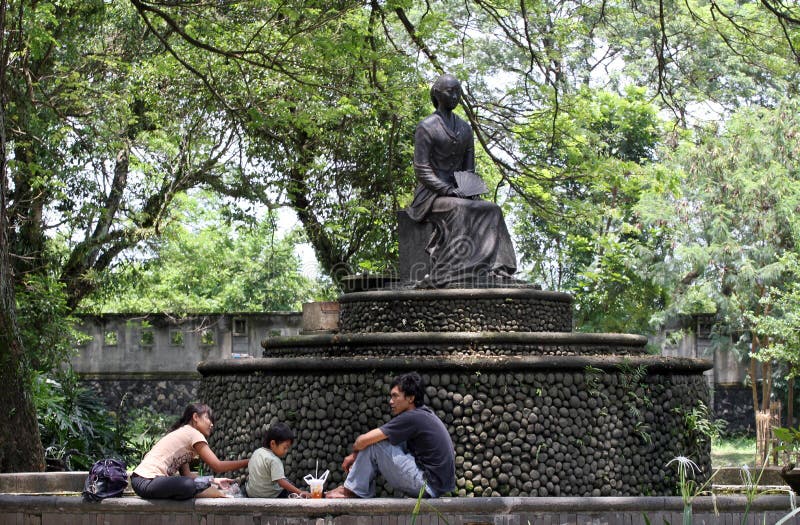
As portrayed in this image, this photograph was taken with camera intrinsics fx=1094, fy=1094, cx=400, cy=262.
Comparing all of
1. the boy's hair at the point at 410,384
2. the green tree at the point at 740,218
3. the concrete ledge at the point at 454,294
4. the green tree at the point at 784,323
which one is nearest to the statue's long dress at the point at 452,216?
the concrete ledge at the point at 454,294

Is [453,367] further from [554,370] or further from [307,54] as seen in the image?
[307,54]

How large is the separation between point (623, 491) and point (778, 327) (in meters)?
11.9

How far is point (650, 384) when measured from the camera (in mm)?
10430

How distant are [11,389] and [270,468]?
4362mm

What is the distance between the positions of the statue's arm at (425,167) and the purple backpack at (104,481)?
5791 mm

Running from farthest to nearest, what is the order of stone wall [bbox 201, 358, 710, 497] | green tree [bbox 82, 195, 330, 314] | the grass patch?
green tree [bbox 82, 195, 330, 314] → the grass patch → stone wall [bbox 201, 358, 710, 497]

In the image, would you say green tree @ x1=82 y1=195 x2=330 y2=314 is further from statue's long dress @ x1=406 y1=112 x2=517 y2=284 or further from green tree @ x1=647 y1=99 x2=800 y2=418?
statue's long dress @ x1=406 y1=112 x2=517 y2=284

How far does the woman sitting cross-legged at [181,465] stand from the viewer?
716 centimetres

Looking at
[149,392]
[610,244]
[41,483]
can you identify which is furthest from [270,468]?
[610,244]

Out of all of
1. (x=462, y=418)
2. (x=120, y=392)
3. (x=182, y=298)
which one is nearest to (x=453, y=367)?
(x=462, y=418)

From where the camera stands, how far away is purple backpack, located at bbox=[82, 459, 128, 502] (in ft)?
23.5

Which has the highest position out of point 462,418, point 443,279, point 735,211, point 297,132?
point 297,132

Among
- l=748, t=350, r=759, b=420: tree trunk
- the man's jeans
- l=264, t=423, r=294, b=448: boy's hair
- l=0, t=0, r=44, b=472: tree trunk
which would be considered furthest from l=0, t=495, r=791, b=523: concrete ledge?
l=748, t=350, r=759, b=420: tree trunk

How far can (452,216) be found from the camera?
12.0m
